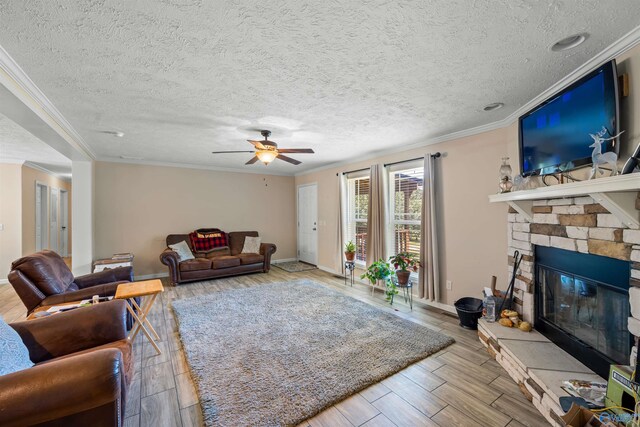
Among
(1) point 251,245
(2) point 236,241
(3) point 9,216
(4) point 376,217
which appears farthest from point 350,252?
(3) point 9,216

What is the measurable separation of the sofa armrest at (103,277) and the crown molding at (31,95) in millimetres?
1677

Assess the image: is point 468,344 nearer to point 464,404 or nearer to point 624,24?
point 464,404

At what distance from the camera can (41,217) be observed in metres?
5.98

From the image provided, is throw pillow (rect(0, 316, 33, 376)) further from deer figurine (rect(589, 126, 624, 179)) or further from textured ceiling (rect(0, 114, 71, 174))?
deer figurine (rect(589, 126, 624, 179))

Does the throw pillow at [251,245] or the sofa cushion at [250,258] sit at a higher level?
the throw pillow at [251,245]

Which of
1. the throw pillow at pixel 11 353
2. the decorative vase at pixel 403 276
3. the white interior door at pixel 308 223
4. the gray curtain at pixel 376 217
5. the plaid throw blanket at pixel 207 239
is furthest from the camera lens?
the white interior door at pixel 308 223

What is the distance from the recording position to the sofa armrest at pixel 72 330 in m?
1.68

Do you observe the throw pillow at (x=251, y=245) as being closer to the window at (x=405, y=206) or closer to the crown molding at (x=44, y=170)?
the window at (x=405, y=206)

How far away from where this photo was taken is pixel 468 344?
8.77 feet

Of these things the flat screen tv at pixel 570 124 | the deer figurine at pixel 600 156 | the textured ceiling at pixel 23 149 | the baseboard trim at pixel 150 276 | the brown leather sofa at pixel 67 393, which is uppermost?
the textured ceiling at pixel 23 149

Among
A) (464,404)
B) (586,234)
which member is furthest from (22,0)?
(586,234)

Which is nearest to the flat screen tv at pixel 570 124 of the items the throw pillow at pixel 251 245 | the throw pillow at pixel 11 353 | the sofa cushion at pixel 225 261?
the throw pillow at pixel 11 353

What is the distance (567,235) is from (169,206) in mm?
6308

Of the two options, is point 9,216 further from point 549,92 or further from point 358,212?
point 549,92
